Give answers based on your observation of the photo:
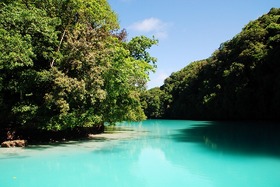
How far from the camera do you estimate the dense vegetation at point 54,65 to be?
17.4 m

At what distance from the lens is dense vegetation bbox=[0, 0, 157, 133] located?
17359 mm

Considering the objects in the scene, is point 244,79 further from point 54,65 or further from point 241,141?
point 54,65

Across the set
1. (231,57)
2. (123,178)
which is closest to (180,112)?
(231,57)

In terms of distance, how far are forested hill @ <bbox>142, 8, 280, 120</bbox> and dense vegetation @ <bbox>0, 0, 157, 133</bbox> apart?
1923 cm

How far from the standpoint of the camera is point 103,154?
15.6 m

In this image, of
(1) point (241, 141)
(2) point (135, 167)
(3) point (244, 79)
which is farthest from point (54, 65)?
(3) point (244, 79)

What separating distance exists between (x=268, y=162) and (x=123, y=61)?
12.0m

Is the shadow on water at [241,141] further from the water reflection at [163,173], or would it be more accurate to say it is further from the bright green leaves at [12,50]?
the bright green leaves at [12,50]

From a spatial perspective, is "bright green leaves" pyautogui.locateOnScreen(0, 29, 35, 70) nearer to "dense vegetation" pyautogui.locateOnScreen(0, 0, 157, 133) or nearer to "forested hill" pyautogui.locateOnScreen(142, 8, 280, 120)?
"dense vegetation" pyautogui.locateOnScreen(0, 0, 157, 133)

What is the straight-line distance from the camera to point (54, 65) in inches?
778

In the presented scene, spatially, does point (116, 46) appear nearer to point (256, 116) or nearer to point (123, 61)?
point (123, 61)

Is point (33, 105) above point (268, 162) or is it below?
above

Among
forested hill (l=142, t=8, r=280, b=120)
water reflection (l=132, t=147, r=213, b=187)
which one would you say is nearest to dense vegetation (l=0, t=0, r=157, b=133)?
water reflection (l=132, t=147, r=213, b=187)

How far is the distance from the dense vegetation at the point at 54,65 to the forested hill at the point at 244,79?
19228 mm
